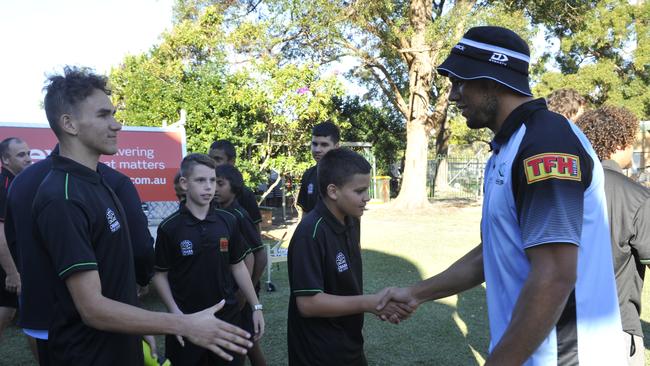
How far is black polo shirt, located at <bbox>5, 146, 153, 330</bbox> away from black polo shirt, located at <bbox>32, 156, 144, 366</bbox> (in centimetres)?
10

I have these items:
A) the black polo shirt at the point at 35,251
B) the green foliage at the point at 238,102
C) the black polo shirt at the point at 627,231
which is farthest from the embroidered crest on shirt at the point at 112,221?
the green foliage at the point at 238,102

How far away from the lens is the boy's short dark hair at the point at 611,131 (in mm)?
3223

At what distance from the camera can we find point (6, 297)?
4809mm

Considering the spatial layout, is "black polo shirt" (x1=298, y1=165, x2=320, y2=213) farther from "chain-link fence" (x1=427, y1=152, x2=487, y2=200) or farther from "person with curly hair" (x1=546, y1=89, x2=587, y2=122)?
"chain-link fence" (x1=427, y1=152, x2=487, y2=200)

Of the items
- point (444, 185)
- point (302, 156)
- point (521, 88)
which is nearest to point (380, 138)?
point (444, 185)

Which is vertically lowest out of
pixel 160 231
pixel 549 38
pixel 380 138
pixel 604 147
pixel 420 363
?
pixel 420 363

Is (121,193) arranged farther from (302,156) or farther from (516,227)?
(302,156)

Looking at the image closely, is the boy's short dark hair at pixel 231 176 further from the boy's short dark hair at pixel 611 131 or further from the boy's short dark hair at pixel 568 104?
the boy's short dark hair at pixel 611 131

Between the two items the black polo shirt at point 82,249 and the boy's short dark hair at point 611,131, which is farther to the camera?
the boy's short dark hair at point 611,131

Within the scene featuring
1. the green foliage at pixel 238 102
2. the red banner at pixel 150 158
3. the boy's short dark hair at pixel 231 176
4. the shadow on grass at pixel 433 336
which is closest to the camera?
the boy's short dark hair at pixel 231 176

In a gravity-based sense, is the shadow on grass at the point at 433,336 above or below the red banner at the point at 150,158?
below

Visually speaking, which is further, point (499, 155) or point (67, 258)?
point (67, 258)

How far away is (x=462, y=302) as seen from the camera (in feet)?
22.7

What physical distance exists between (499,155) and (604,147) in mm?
1880
